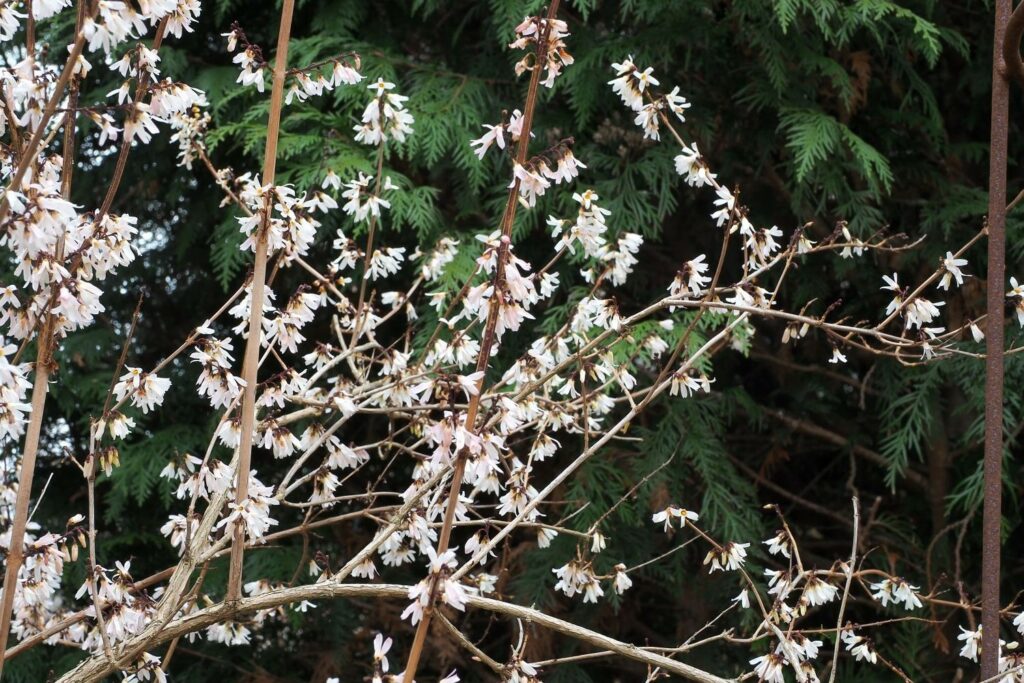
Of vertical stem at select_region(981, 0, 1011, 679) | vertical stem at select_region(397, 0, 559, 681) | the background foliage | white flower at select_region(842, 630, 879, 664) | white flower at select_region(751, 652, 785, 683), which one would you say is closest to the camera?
vertical stem at select_region(397, 0, 559, 681)

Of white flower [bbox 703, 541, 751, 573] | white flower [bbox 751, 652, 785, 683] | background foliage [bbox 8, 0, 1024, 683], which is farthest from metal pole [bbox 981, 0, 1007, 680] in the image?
background foliage [bbox 8, 0, 1024, 683]

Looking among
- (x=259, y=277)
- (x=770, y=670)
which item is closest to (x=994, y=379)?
(x=770, y=670)

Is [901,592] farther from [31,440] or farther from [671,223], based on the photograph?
[671,223]

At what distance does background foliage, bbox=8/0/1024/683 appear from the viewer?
7.73 ft

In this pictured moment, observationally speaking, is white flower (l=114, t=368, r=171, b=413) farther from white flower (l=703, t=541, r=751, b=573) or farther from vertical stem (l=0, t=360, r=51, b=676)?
white flower (l=703, t=541, r=751, b=573)

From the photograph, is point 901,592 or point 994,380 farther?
point 901,592

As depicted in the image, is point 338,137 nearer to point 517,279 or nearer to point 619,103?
point 619,103

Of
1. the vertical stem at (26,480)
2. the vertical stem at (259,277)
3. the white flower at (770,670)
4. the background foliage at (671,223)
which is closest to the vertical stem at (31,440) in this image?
the vertical stem at (26,480)

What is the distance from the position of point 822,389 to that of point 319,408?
62.3 inches

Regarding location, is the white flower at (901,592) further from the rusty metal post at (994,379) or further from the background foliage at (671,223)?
the background foliage at (671,223)

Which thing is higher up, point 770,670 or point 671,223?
point 671,223

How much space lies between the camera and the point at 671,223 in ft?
9.65

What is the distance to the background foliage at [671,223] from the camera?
2.36 metres

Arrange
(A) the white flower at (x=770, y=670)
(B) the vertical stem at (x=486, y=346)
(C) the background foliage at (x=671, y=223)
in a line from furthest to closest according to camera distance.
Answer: (C) the background foliage at (x=671, y=223) → (A) the white flower at (x=770, y=670) → (B) the vertical stem at (x=486, y=346)
